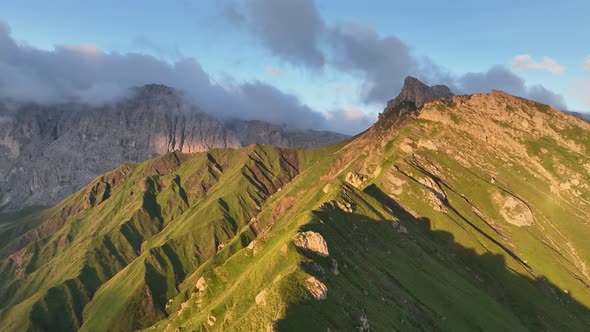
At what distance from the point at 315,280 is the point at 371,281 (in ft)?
→ 147

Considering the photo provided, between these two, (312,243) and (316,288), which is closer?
(316,288)

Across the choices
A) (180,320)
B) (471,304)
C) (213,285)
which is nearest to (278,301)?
(213,285)

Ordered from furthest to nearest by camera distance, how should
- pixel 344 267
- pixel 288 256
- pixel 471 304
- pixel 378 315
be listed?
pixel 471 304
pixel 344 267
pixel 288 256
pixel 378 315

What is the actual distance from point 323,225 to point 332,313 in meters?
72.8

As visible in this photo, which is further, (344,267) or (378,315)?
(344,267)

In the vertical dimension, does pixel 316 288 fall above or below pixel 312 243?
below

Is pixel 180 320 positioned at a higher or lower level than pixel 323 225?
lower

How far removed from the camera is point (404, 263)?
19375 centimetres

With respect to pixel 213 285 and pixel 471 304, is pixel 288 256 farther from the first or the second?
pixel 471 304

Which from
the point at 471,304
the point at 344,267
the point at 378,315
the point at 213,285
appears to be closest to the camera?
the point at 378,315

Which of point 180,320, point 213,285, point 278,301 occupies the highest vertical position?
point 278,301

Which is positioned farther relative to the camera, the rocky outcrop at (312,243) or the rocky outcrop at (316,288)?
the rocky outcrop at (312,243)

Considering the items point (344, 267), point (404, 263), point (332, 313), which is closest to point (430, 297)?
point (404, 263)

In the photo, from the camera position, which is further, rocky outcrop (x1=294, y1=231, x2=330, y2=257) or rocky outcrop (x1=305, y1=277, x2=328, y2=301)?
rocky outcrop (x1=294, y1=231, x2=330, y2=257)
